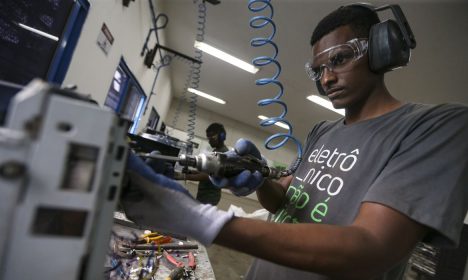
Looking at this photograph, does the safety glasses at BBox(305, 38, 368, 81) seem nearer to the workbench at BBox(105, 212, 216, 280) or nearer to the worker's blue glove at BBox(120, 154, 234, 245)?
the worker's blue glove at BBox(120, 154, 234, 245)

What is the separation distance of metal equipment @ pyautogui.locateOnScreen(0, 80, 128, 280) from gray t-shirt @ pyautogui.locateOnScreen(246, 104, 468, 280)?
541 millimetres

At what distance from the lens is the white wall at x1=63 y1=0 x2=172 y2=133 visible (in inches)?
67.4

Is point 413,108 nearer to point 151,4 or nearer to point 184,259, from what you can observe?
point 184,259

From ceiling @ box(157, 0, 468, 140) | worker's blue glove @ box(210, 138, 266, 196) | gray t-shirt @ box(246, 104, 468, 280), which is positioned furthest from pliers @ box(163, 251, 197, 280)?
ceiling @ box(157, 0, 468, 140)

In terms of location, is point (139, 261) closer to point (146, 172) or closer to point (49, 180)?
point (146, 172)

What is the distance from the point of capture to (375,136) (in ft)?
2.53

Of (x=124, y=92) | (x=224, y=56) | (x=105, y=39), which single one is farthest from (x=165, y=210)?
(x=224, y=56)

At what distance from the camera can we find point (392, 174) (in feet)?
1.94

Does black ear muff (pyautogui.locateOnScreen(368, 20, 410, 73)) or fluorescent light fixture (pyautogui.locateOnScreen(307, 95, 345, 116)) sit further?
fluorescent light fixture (pyautogui.locateOnScreen(307, 95, 345, 116))

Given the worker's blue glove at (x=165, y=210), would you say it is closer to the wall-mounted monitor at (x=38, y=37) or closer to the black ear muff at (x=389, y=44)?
the black ear muff at (x=389, y=44)

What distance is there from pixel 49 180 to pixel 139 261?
943mm

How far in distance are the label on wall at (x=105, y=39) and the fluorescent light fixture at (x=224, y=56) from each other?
2.50m

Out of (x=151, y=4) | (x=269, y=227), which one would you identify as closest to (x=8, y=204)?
(x=269, y=227)

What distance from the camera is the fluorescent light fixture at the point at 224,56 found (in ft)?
14.9
